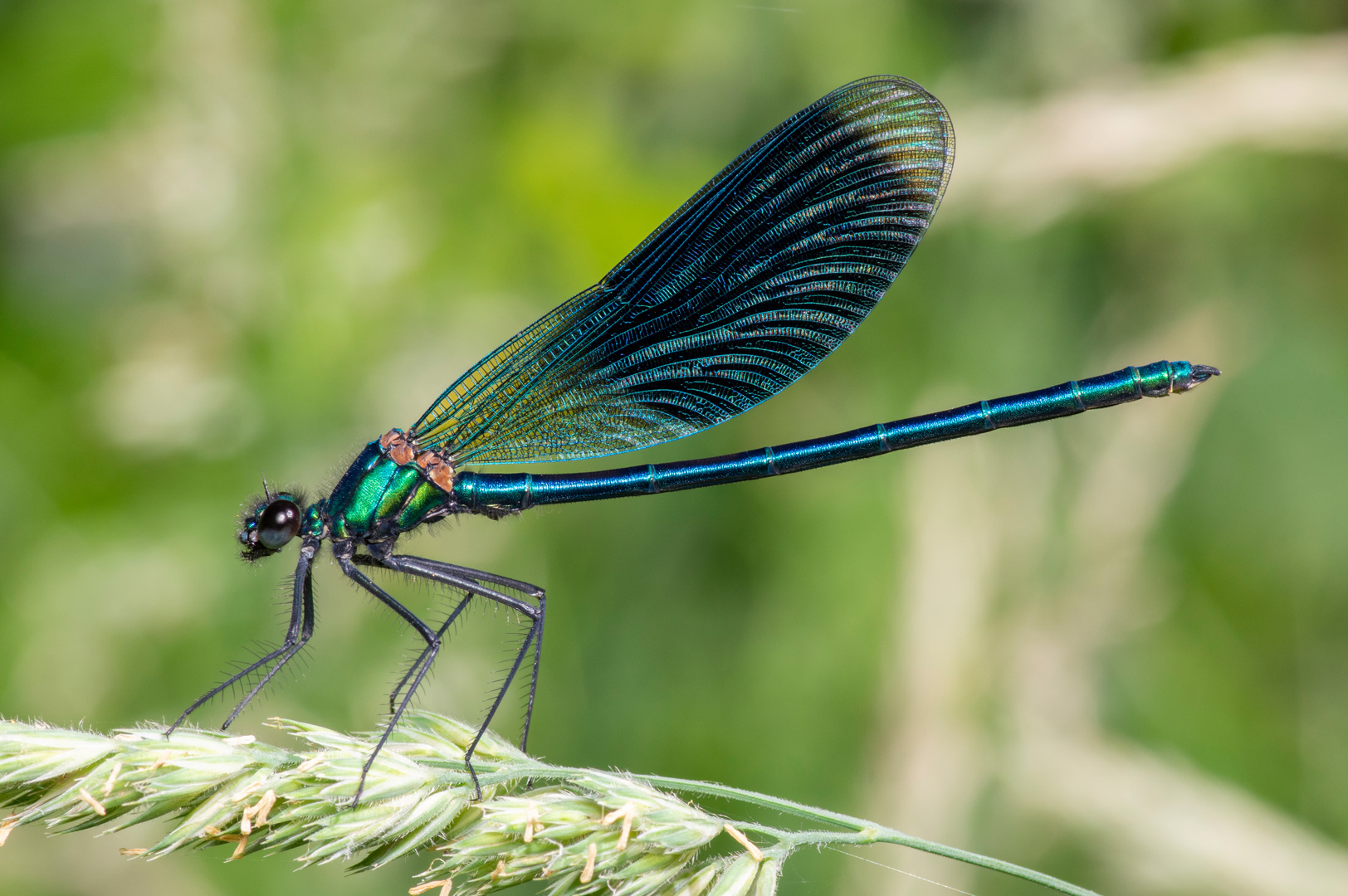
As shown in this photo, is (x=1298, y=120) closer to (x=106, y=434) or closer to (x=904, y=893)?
(x=904, y=893)

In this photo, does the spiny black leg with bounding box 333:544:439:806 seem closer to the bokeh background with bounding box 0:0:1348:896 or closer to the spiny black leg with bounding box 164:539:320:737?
the spiny black leg with bounding box 164:539:320:737

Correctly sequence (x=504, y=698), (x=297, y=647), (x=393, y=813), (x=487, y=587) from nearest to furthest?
(x=393, y=813) < (x=504, y=698) < (x=297, y=647) < (x=487, y=587)

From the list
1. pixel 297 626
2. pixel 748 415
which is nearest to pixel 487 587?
pixel 297 626

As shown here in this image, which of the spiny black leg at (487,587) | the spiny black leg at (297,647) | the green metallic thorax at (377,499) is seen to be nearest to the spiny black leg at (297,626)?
the spiny black leg at (297,647)

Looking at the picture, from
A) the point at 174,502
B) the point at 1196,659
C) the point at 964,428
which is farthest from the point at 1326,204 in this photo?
the point at 174,502

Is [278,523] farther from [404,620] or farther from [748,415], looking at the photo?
[748,415]

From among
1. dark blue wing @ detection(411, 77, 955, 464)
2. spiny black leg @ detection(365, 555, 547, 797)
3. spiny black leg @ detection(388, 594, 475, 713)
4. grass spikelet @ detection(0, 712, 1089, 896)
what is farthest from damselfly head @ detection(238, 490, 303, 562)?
grass spikelet @ detection(0, 712, 1089, 896)
